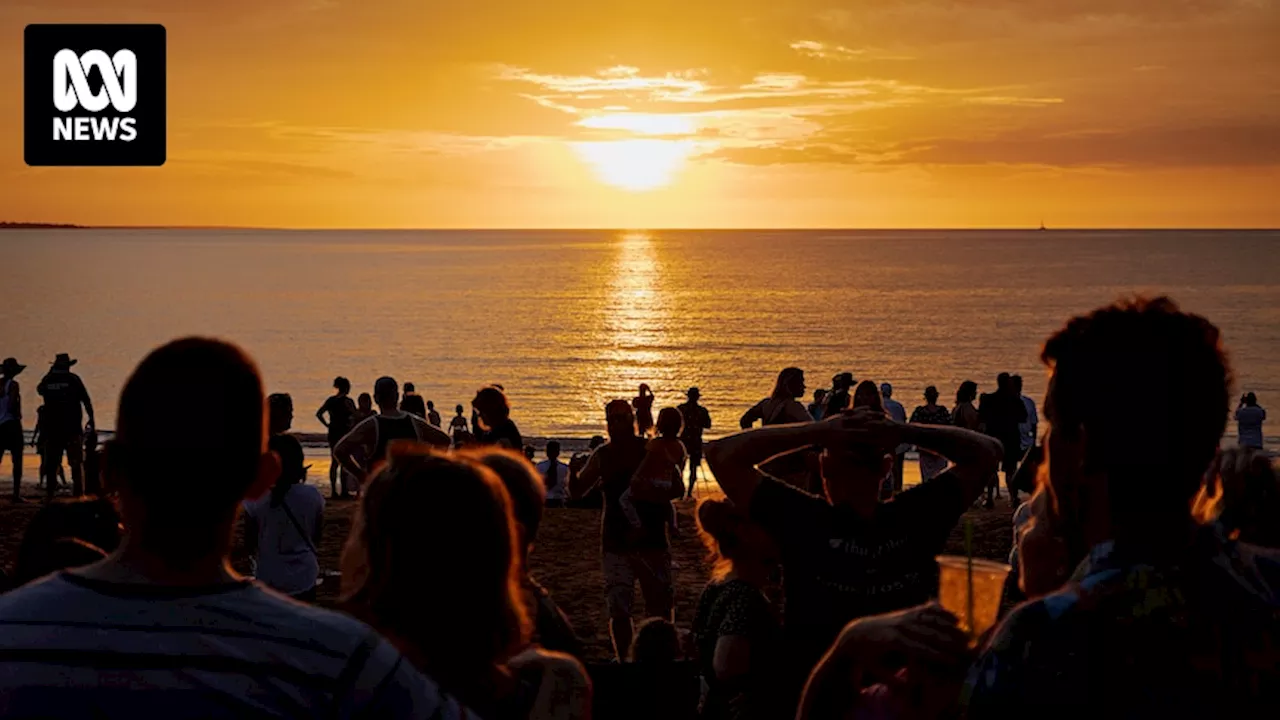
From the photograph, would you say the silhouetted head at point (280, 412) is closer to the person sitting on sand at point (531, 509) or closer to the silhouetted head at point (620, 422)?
the silhouetted head at point (620, 422)

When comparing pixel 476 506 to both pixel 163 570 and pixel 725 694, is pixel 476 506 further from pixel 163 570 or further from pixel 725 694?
pixel 725 694

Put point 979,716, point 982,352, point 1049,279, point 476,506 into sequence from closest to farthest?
point 979,716
point 476,506
point 982,352
point 1049,279

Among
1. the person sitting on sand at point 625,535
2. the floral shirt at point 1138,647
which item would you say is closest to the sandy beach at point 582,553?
the person sitting on sand at point 625,535

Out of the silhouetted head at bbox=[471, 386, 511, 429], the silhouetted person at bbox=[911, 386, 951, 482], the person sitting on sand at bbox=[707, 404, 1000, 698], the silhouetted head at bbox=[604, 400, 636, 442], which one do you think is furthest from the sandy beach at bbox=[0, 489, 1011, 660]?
the person sitting on sand at bbox=[707, 404, 1000, 698]

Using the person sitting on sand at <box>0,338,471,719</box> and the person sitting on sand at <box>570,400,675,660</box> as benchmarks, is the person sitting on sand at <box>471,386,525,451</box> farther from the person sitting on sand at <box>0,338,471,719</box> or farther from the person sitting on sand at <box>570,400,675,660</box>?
the person sitting on sand at <box>0,338,471,719</box>

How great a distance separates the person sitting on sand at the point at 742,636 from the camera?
166 inches

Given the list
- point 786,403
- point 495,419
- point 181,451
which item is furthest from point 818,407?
point 181,451

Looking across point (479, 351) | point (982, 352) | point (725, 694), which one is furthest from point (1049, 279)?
point (725, 694)

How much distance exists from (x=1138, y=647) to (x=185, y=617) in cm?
137

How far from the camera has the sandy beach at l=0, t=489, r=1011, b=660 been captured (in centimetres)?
1126

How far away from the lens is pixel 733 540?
4750 millimetres

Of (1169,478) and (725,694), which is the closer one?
(1169,478)

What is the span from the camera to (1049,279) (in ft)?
511

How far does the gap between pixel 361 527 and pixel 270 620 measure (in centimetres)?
64
